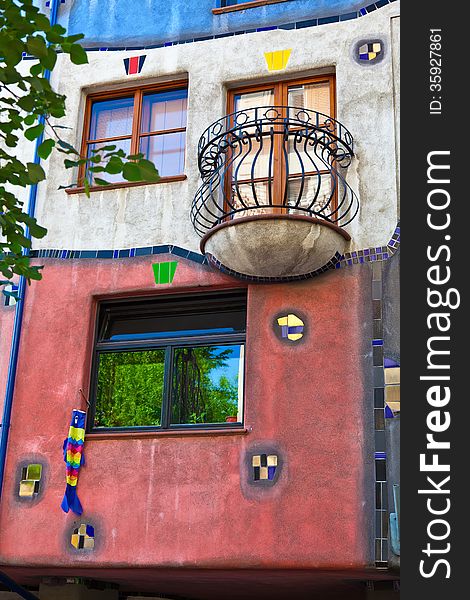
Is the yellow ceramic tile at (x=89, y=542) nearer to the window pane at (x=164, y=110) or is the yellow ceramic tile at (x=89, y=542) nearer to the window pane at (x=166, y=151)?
the window pane at (x=166, y=151)

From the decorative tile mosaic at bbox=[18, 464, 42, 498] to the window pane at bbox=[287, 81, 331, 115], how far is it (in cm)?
500

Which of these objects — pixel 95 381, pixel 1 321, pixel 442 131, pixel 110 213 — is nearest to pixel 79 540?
pixel 95 381

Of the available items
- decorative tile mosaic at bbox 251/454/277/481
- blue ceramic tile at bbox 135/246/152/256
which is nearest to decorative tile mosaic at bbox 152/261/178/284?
blue ceramic tile at bbox 135/246/152/256

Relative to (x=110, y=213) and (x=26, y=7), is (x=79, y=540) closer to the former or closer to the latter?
(x=110, y=213)

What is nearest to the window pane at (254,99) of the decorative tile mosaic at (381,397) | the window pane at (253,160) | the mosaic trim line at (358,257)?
the window pane at (253,160)

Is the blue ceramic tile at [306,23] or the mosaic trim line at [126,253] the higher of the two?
the blue ceramic tile at [306,23]

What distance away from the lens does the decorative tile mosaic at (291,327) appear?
10.0 m

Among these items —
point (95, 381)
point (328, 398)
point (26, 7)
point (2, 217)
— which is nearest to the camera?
point (26, 7)

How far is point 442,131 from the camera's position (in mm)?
8898

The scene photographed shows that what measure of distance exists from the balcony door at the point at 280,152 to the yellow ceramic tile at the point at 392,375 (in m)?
1.78

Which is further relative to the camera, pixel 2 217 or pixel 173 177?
pixel 173 177

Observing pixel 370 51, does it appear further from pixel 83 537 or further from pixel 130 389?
pixel 83 537

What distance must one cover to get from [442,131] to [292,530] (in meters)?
4.00

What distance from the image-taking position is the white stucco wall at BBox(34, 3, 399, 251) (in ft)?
34.4
